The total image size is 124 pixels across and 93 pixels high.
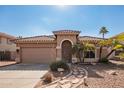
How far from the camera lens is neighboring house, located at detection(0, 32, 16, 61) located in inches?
1123

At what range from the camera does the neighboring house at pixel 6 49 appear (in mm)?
28531

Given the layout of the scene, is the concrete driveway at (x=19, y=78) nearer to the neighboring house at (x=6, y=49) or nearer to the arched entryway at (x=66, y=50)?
the arched entryway at (x=66, y=50)

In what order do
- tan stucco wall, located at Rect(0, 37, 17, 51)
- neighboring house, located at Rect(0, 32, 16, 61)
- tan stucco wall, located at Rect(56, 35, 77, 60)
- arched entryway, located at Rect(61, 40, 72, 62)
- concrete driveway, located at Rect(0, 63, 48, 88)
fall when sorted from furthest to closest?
tan stucco wall, located at Rect(0, 37, 17, 51)
neighboring house, located at Rect(0, 32, 16, 61)
arched entryway, located at Rect(61, 40, 72, 62)
tan stucco wall, located at Rect(56, 35, 77, 60)
concrete driveway, located at Rect(0, 63, 48, 88)

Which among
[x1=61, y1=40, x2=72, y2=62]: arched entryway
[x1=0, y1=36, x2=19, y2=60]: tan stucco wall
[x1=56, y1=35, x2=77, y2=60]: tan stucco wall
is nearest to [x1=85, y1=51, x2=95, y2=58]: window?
[x1=61, y1=40, x2=72, y2=62]: arched entryway

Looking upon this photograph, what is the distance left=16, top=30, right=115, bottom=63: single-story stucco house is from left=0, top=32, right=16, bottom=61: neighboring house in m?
7.33

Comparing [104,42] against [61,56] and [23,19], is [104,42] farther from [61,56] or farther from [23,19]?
[23,19]

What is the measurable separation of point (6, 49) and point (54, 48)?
1233 cm

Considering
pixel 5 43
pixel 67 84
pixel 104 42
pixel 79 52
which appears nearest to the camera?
pixel 67 84

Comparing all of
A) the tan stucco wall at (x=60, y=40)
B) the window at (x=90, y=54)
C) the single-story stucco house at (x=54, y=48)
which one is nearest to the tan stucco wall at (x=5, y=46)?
the single-story stucco house at (x=54, y=48)

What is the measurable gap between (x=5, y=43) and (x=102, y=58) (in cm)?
1762

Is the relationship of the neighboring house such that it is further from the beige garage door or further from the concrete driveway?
the concrete driveway

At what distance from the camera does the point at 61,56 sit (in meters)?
20.9

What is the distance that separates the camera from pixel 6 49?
30484 mm
